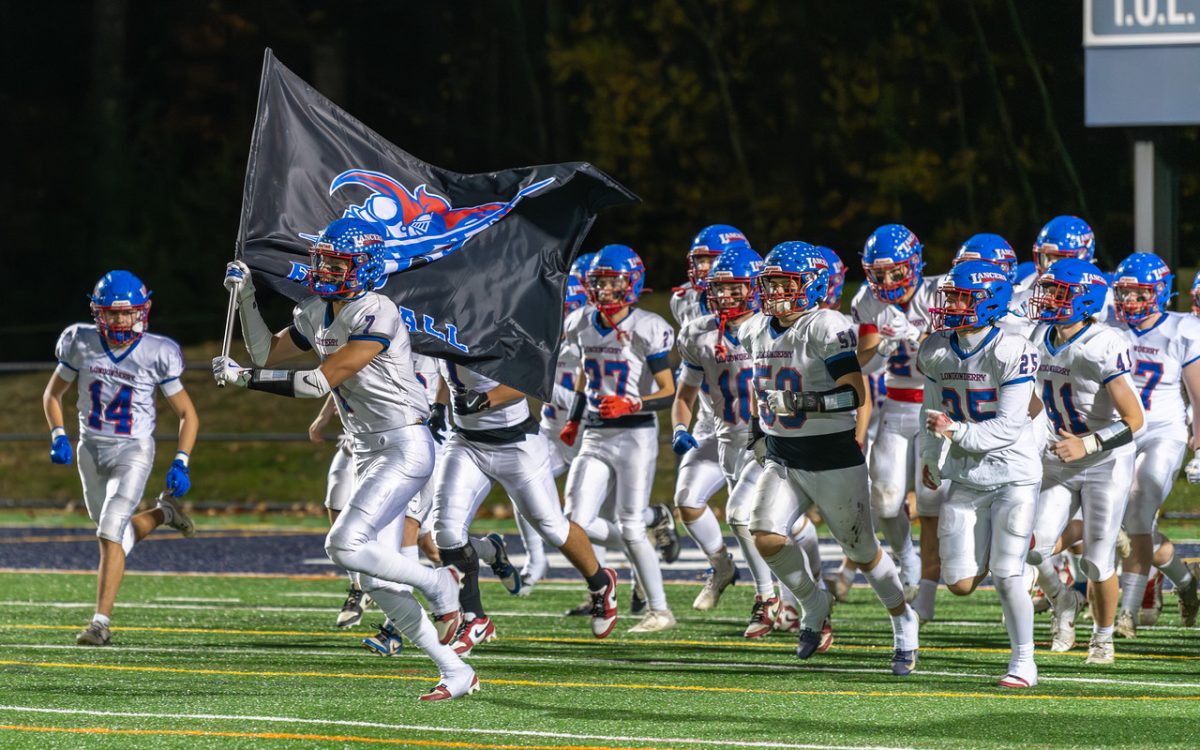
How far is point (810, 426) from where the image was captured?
26.2 ft

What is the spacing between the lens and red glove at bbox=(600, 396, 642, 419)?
33.1 ft

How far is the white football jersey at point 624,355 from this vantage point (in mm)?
10352

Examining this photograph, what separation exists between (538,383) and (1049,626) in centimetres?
321

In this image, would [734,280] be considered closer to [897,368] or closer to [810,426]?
[897,368]

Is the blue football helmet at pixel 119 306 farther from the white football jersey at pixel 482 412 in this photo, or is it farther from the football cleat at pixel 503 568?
the football cleat at pixel 503 568


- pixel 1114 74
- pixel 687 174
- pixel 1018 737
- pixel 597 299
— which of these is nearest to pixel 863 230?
pixel 687 174

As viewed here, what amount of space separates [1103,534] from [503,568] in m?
3.38

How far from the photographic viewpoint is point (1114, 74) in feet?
42.7

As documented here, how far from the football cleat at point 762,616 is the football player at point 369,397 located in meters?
2.33

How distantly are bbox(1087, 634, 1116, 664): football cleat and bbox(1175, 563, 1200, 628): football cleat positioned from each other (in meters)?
1.56

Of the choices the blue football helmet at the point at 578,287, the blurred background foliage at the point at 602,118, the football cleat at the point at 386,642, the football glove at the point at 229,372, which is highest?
the blurred background foliage at the point at 602,118

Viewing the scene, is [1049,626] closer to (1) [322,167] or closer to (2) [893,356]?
(2) [893,356]

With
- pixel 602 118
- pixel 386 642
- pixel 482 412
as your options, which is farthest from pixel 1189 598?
pixel 602 118

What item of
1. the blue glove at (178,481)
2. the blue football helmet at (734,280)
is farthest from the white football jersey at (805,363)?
the blue glove at (178,481)
